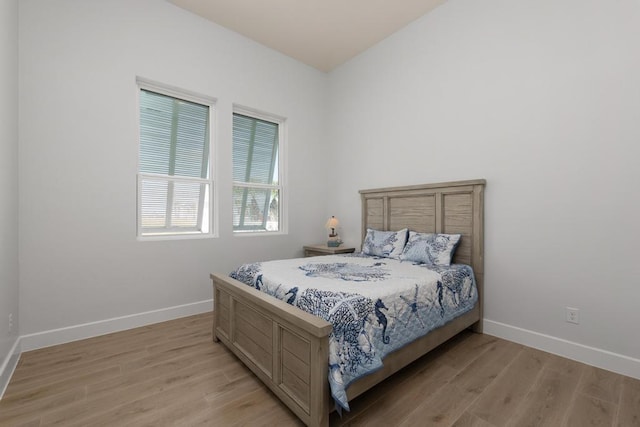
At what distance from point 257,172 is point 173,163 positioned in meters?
1.03

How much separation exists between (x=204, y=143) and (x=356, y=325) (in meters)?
2.84

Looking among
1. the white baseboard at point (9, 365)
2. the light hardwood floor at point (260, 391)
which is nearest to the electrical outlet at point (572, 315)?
the light hardwood floor at point (260, 391)

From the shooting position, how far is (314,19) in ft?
10.8

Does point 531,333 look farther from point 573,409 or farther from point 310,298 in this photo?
point 310,298

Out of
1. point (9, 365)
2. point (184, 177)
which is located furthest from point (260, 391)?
point (184, 177)

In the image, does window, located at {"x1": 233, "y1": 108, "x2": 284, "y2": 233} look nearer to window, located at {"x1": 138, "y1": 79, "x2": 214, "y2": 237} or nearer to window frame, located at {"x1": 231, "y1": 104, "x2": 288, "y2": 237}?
window frame, located at {"x1": 231, "y1": 104, "x2": 288, "y2": 237}

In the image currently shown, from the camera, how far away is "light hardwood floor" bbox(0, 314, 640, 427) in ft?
5.12

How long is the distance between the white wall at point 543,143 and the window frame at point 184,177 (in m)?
2.23

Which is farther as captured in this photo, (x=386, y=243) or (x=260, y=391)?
(x=386, y=243)

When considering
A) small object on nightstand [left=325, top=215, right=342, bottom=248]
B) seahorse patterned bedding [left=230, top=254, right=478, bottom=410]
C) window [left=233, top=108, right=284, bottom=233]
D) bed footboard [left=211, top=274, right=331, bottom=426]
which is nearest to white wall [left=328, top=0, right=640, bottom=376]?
seahorse patterned bedding [left=230, top=254, right=478, bottom=410]

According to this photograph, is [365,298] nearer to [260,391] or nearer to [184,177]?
[260,391]

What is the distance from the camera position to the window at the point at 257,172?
12.3ft

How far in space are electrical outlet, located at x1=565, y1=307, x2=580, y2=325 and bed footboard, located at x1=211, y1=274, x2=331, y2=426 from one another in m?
2.05

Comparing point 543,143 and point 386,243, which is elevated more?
point 543,143
